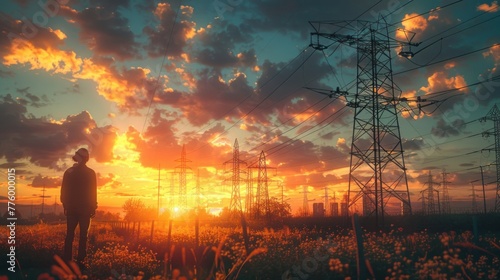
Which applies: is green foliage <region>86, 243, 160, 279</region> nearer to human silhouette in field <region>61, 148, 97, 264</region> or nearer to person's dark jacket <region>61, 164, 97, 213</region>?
human silhouette in field <region>61, 148, 97, 264</region>

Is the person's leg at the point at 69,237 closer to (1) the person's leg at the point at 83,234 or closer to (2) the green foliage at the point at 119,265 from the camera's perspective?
(1) the person's leg at the point at 83,234

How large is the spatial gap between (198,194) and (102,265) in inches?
1906

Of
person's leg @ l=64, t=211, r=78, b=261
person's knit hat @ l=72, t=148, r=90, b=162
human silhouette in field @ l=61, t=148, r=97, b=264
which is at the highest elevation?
person's knit hat @ l=72, t=148, r=90, b=162

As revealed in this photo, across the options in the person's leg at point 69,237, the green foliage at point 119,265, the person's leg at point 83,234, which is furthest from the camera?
the green foliage at point 119,265

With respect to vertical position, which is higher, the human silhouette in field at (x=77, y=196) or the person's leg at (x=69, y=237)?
the human silhouette in field at (x=77, y=196)

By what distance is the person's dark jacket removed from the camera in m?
10.5

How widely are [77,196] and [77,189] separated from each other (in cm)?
18

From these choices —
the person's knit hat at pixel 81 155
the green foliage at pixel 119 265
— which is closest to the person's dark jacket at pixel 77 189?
the person's knit hat at pixel 81 155

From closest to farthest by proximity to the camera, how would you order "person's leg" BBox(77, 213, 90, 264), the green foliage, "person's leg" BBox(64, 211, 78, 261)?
"person's leg" BBox(64, 211, 78, 261) → "person's leg" BBox(77, 213, 90, 264) → the green foliage

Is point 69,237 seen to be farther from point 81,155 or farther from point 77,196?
point 81,155

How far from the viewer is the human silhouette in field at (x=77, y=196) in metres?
10.5

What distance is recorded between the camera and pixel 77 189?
10.5m

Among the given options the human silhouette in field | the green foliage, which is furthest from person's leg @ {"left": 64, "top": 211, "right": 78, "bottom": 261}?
the green foliage

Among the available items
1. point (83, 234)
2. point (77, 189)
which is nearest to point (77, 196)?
point (77, 189)
